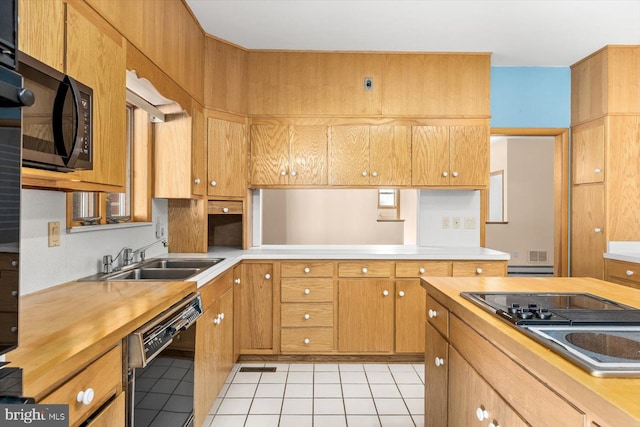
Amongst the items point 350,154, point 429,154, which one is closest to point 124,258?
point 350,154

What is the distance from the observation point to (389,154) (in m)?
3.48

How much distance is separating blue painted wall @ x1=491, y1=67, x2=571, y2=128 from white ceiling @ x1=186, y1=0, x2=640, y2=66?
255 mm

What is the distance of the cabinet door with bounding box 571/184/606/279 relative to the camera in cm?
351

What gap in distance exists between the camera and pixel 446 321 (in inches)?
67.7

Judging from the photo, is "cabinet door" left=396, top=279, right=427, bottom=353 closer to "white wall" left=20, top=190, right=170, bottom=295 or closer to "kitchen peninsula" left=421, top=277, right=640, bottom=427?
"kitchen peninsula" left=421, top=277, right=640, bottom=427

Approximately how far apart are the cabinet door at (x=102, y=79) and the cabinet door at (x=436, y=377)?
1.63m

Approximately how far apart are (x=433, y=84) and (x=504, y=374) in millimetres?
2883

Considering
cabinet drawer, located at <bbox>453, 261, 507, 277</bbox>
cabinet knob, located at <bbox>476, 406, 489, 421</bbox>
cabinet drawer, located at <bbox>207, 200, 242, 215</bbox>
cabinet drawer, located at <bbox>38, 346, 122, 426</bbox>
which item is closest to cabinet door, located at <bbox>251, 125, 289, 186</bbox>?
cabinet drawer, located at <bbox>207, 200, 242, 215</bbox>

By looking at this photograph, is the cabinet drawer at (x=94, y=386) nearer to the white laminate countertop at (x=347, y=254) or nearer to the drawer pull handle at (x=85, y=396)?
the drawer pull handle at (x=85, y=396)

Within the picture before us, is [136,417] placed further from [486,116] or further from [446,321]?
[486,116]

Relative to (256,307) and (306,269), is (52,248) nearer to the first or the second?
(256,307)

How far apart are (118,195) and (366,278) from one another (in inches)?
75.9

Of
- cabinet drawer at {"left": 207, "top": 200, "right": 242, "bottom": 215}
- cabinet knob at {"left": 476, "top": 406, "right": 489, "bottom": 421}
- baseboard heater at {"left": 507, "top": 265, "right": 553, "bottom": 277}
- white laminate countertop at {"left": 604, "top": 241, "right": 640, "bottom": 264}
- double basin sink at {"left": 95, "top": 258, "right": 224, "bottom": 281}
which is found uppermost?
cabinet drawer at {"left": 207, "top": 200, "right": 242, "bottom": 215}

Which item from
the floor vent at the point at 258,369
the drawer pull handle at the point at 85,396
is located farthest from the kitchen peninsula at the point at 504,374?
the floor vent at the point at 258,369
